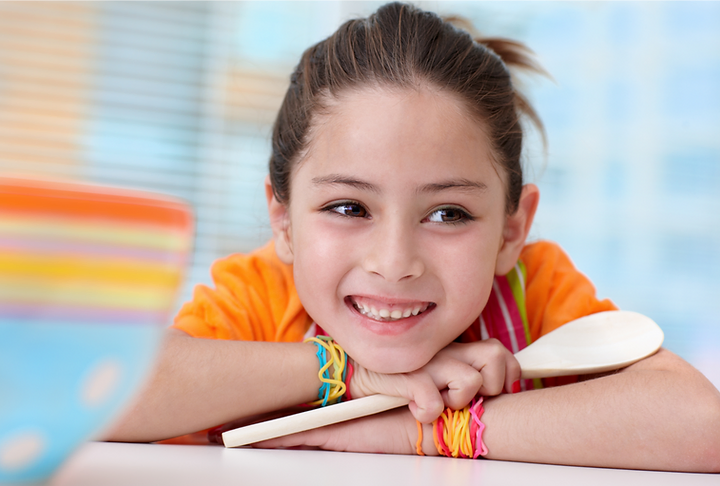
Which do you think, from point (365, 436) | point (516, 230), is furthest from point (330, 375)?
point (516, 230)

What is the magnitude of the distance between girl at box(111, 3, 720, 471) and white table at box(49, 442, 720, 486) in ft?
0.22

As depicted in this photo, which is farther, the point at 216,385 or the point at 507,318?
the point at 507,318

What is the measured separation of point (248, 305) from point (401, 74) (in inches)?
15.3

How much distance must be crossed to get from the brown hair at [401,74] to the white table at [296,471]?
0.40 m

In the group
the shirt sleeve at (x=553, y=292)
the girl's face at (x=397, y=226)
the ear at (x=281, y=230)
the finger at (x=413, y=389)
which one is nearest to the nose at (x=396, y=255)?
the girl's face at (x=397, y=226)

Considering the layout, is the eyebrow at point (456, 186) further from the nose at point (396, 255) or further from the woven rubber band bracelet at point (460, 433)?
the woven rubber band bracelet at point (460, 433)

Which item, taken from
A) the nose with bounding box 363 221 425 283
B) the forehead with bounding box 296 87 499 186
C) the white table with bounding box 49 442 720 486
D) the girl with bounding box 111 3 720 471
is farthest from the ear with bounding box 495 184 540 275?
the white table with bounding box 49 442 720 486

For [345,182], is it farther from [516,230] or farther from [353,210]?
[516,230]

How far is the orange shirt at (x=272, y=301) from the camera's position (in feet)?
2.92

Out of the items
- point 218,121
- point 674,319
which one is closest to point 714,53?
point 674,319

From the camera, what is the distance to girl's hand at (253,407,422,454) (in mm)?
650

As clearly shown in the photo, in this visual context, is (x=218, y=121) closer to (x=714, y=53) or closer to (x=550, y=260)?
(x=550, y=260)

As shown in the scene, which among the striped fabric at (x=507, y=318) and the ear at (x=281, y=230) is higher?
the ear at (x=281, y=230)

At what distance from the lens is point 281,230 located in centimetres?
90
